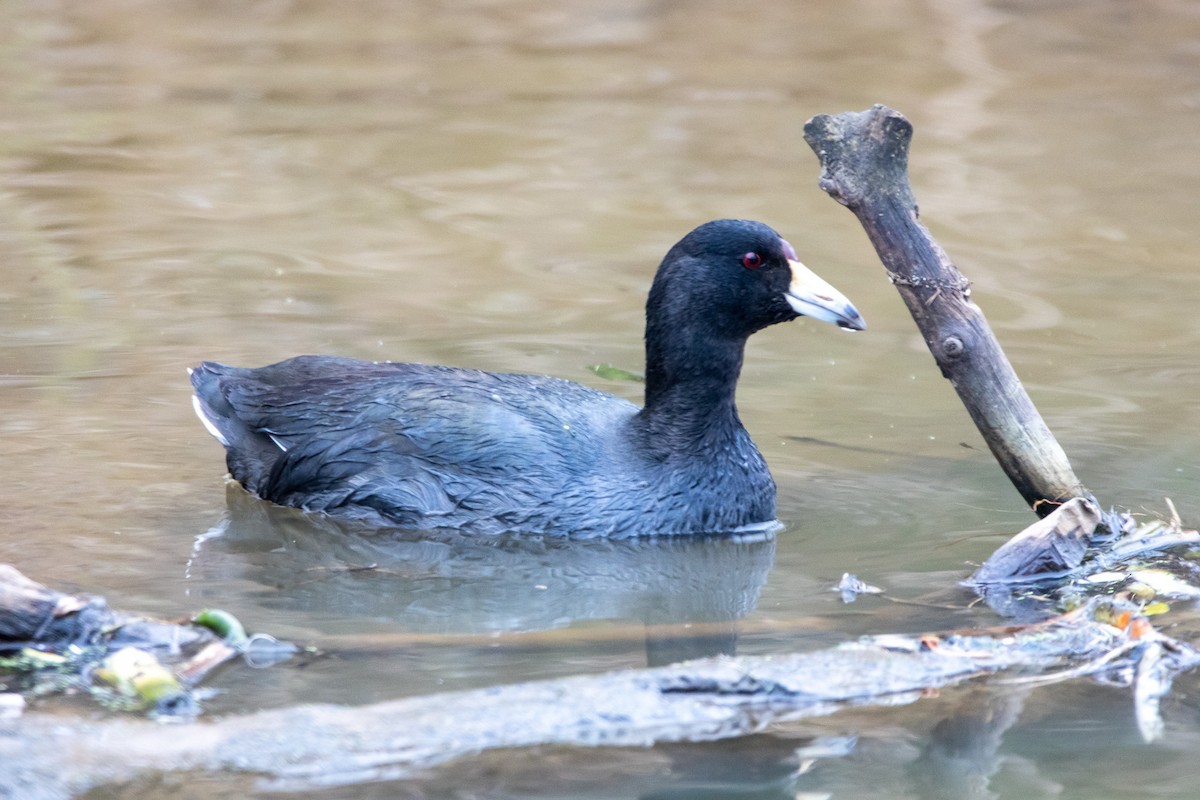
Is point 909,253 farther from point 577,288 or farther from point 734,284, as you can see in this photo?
point 577,288

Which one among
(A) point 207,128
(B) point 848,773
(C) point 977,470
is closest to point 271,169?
(A) point 207,128

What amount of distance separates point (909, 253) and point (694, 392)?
1.22 m

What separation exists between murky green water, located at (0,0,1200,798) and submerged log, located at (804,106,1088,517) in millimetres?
683

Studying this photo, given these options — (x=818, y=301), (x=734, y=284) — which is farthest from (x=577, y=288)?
(x=818, y=301)

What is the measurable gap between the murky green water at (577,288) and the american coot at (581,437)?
16 centimetres

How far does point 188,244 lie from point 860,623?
19.4ft

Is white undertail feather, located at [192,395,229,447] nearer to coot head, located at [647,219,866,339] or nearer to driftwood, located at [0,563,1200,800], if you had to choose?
coot head, located at [647,219,866,339]

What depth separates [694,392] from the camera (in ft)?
20.2

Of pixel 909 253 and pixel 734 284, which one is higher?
pixel 909 253

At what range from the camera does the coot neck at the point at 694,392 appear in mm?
6141

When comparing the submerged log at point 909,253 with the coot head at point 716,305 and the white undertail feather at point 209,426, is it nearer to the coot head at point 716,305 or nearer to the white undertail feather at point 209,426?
the coot head at point 716,305

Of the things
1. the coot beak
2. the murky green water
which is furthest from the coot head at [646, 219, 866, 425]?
the murky green water

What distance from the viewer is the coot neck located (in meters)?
6.14

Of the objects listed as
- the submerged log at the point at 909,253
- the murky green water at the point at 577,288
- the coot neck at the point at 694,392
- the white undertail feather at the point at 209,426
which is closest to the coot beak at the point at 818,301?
the coot neck at the point at 694,392
